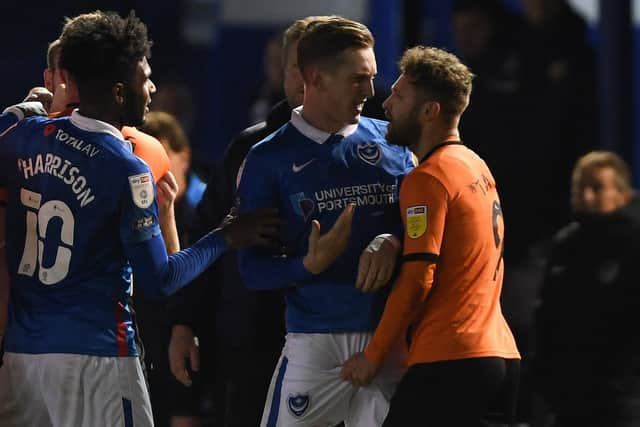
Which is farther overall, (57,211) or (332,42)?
(332,42)

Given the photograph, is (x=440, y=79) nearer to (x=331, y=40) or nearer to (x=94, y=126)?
(x=331, y=40)

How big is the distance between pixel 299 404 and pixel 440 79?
1.11 meters

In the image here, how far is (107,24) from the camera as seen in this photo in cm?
458

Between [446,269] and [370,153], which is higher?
[370,153]

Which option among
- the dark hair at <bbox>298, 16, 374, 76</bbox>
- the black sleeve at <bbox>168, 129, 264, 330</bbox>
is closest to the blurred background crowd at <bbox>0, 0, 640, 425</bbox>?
the black sleeve at <bbox>168, 129, 264, 330</bbox>

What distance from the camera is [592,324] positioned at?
6.65 metres

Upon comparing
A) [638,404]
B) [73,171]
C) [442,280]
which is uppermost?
[73,171]

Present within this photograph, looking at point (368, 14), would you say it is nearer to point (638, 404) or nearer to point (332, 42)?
point (638, 404)

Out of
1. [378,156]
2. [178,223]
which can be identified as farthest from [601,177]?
[378,156]

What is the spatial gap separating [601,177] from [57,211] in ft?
10.8

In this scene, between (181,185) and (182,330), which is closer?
(182,330)

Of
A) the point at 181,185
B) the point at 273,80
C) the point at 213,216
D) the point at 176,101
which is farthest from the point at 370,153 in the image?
the point at 176,101

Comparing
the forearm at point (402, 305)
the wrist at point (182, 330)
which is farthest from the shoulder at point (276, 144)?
the wrist at point (182, 330)

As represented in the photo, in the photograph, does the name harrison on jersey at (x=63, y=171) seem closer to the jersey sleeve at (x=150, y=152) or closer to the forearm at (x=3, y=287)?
the forearm at (x=3, y=287)
